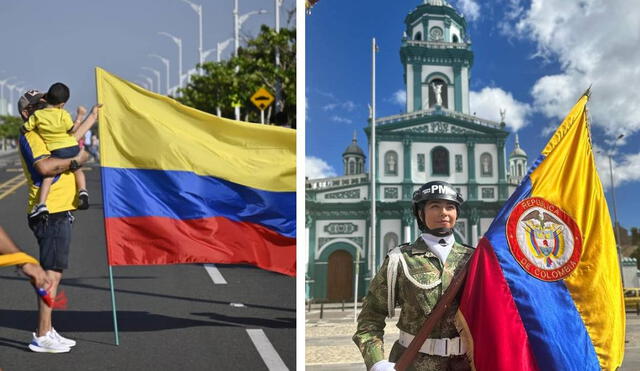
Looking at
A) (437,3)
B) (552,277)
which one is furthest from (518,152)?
(552,277)

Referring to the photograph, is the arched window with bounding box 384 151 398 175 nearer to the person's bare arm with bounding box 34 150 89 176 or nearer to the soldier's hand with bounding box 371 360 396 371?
the soldier's hand with bounding box 371 360 396 371

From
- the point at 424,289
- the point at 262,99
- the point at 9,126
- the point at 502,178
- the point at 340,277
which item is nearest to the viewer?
the point at 424,289

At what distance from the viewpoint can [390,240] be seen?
3096 millimetres

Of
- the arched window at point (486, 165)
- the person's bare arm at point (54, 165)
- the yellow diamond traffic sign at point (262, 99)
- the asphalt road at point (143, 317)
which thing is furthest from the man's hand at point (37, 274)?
the yellow diamond traffic sign at point (262, 99)

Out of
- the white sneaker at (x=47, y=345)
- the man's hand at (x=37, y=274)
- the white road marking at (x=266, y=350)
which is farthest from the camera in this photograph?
the white road marking at (x=266, y=350)

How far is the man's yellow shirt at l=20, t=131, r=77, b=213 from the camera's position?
10.1 ft

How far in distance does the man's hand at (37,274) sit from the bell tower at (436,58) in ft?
6.39

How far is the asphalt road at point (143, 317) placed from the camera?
3203mm

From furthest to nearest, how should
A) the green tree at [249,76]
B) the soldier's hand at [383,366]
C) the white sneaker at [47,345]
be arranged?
the green tree at [249,76], the white sneaker at [47,345], the soldier's hand at [383,366]

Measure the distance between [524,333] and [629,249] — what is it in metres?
1.08

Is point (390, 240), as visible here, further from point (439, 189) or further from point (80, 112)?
point (80, 112)

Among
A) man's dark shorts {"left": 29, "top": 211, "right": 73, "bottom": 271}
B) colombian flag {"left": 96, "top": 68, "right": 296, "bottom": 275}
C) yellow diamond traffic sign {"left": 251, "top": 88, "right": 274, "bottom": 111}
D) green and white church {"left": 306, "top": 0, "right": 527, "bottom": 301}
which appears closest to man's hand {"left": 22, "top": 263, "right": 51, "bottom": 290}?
man's dark shorts {"left": 29, "top": 211, "right": 73, "bottom": 271}

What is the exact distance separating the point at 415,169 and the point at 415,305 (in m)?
0.90

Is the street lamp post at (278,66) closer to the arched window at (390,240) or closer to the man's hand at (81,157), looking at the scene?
the man's hand at (81,157)
